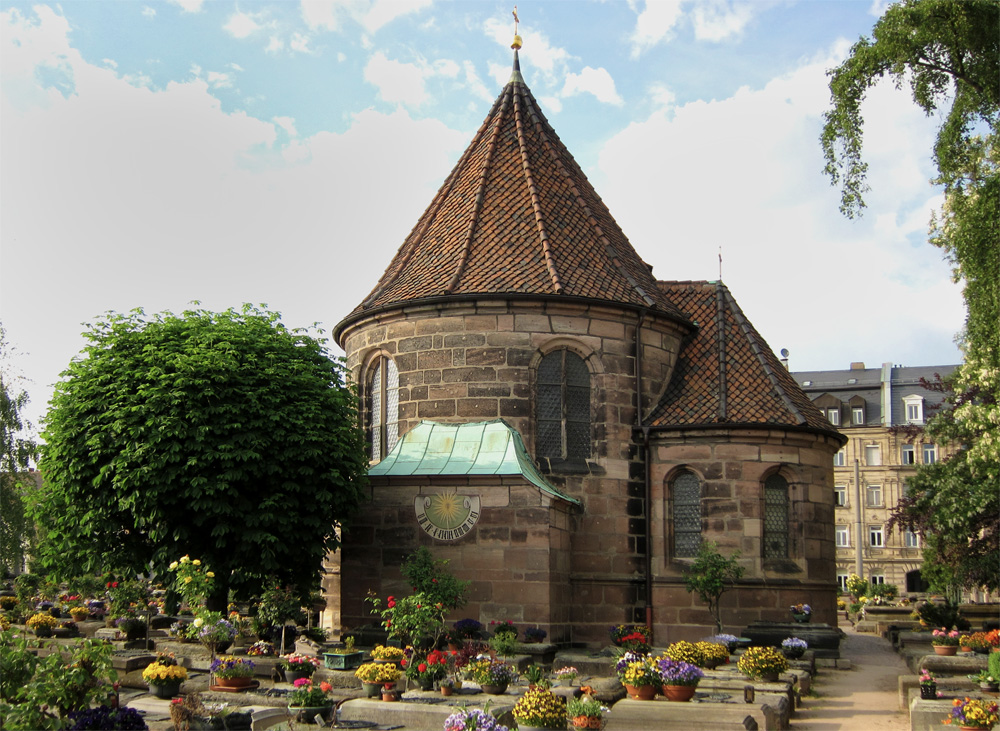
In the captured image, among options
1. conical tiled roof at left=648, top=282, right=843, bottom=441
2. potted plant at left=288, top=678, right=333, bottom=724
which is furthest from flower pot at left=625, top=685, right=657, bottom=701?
conical tiled roof at left=648, top=282, right=843, bottom=441

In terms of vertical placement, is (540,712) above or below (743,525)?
below

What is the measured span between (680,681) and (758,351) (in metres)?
13.1

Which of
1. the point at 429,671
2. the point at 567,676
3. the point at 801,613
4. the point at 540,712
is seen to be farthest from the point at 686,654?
the point at 801,613

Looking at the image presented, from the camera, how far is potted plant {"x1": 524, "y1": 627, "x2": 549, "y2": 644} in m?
20.7

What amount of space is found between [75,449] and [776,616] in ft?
49.4

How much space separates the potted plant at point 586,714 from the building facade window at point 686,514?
1180 cm

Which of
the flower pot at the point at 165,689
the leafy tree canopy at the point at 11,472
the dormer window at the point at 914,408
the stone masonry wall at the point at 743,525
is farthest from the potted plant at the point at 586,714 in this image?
the dormer window at the point at 914,408

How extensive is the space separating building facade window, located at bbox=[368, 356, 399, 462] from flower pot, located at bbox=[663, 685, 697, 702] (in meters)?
11.8

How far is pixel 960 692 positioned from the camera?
1628 cm

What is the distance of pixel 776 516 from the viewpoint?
24781 millimetres

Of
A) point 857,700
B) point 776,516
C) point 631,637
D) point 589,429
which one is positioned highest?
point 589,429

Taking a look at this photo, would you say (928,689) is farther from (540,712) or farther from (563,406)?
(563,406)

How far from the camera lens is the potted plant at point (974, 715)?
1273 cm

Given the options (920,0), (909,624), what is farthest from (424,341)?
(909,624)
